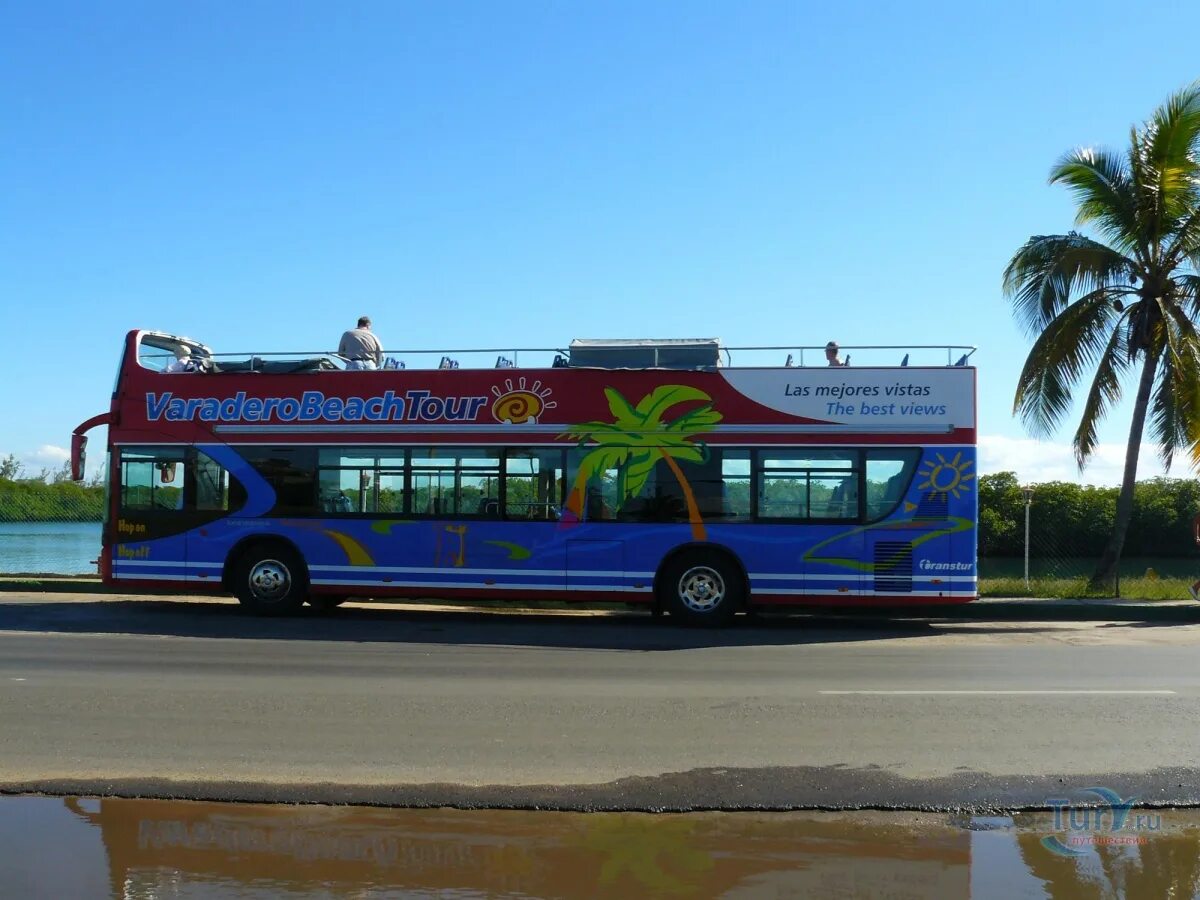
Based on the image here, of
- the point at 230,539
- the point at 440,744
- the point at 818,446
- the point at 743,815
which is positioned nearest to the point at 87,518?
the point at 230,539

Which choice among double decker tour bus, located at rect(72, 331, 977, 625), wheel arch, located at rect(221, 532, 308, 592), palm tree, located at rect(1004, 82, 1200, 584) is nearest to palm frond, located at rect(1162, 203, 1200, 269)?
palm tree, located at rect(1004, 82, 1200, 584)

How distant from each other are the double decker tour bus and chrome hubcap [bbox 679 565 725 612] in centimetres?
2

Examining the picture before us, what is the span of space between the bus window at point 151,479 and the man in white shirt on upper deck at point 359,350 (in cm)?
275

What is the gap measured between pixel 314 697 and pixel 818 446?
7.88 metres

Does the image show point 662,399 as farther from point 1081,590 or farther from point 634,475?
point 1081,590

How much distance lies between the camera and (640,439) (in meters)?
14.9

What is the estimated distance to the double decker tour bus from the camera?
14.4 meters

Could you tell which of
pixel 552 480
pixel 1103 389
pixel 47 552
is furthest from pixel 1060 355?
pixel 47 552

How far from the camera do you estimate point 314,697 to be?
915cm

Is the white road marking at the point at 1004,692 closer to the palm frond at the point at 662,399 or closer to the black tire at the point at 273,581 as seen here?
the palm frond at the point at 662,399

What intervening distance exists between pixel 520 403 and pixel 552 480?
46.0 inches

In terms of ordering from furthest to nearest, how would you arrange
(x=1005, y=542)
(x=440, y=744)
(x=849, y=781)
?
(x=1005, y=542) < (x=440, y=744) < (x=849, y=781)

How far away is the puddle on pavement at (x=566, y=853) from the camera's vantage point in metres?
4.82

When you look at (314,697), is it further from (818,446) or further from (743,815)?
(818,446)
